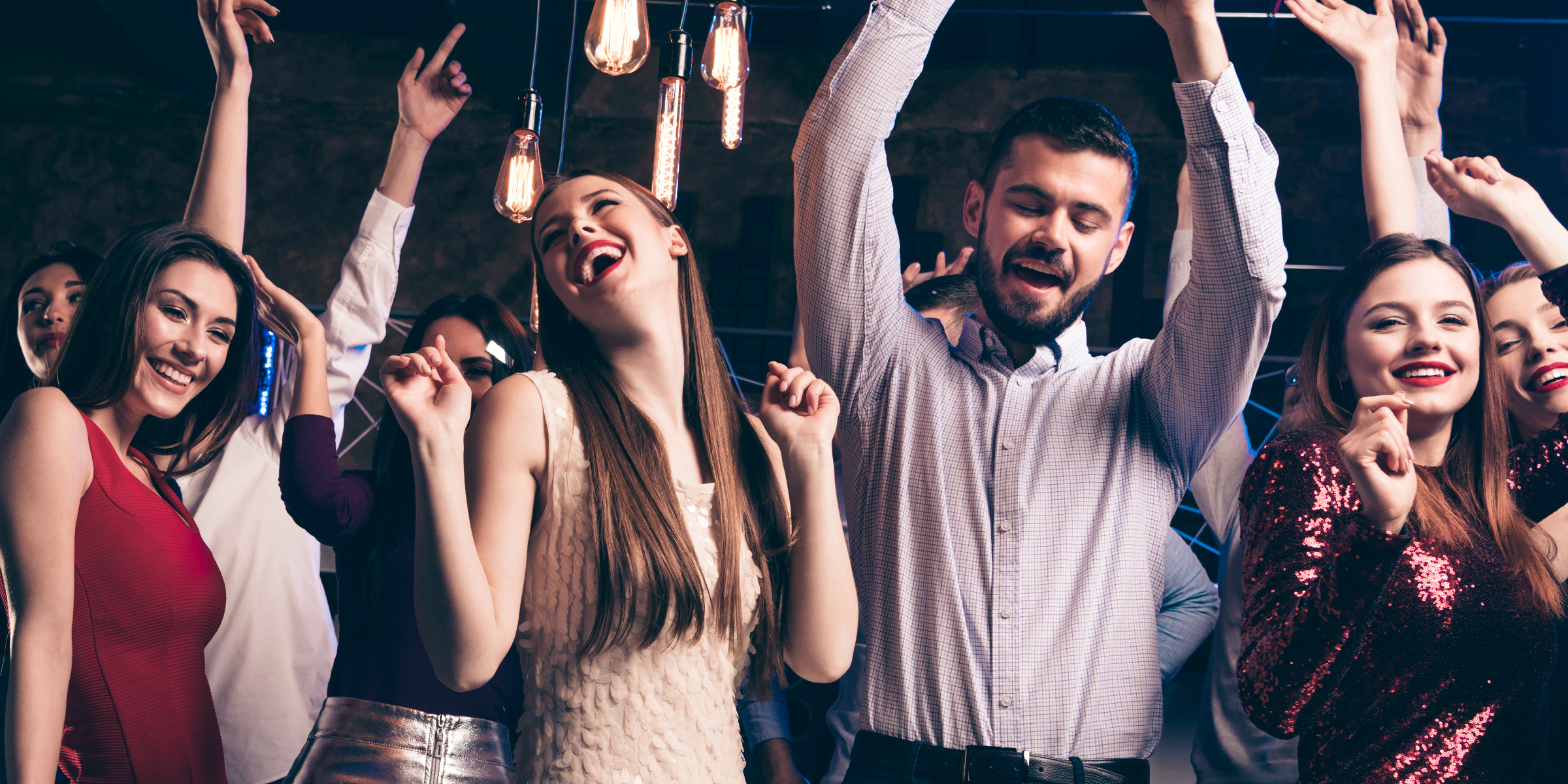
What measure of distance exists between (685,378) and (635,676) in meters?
0.44

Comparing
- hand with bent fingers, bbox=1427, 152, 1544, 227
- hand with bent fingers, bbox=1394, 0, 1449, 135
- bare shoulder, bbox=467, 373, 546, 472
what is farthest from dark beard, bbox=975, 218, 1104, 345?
hand with bent fingers, bbox=1394, 0, 1449, 135

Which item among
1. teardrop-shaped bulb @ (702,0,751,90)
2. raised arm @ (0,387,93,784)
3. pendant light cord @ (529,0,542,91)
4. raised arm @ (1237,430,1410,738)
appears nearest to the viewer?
raised arm @ (1237,430,1410,738)

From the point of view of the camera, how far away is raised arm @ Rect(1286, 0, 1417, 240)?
1828 mm

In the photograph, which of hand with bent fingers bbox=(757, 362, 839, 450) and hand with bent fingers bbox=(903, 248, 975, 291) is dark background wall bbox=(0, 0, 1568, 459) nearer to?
hand with bent fingers bbox=(903, 248, 975, 291)

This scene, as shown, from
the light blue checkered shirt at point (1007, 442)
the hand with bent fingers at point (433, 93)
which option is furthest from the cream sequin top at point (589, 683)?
the hand with bent fingers at point (433, 93)

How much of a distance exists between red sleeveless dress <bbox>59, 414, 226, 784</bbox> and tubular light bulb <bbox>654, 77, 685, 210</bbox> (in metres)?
1.20

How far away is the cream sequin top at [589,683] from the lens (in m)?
1.20

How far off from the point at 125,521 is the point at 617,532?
2.94 feet

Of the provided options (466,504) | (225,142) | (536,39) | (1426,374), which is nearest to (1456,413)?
(1426,374)

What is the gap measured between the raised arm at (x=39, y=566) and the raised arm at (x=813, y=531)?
3.34 ft

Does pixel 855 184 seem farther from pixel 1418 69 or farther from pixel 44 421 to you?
pixel 1418 69

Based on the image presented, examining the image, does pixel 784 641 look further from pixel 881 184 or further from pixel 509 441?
pixel 881 184

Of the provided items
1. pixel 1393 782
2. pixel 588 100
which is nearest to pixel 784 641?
pixel 1393 782

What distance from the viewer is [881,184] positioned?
147 cm
